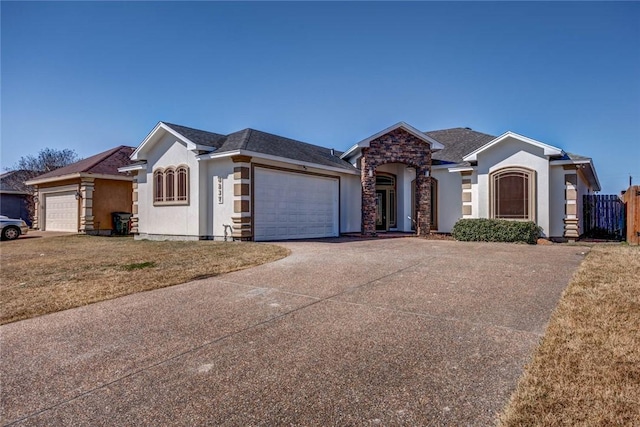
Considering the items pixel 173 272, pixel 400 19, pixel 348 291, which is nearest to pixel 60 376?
pixel 348 291

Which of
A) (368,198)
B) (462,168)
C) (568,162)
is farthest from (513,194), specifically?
(368,198)

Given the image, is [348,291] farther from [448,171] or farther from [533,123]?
[533,123]

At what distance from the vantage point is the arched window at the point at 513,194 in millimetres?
14047

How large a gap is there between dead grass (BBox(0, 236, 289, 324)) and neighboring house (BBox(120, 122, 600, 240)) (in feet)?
9.88

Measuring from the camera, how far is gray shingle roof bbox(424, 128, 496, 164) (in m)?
17.6

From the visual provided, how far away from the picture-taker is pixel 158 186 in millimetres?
16219

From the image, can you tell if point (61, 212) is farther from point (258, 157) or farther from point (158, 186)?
point (258, 157)

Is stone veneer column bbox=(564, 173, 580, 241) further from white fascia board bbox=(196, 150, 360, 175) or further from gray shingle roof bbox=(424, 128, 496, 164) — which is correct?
white fascia board bbox=(196, 150, 360, 175)

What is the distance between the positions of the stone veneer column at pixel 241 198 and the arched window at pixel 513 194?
402 inches

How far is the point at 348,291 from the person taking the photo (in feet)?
19.1

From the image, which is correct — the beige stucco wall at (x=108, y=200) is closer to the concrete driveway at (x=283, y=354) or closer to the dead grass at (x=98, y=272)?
the dead grass at (x=98, y=272)

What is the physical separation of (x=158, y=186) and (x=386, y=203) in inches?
460

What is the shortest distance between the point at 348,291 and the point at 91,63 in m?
13.1

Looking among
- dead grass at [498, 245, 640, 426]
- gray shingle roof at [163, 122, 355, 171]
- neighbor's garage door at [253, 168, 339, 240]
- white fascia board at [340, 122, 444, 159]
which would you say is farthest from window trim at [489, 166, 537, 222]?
dead grass at [498, 245, 640, 426]
